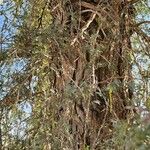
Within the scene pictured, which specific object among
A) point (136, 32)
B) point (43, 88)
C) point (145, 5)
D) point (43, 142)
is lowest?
point (43, 142)

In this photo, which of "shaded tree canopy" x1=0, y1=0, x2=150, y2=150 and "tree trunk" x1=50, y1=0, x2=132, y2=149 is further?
"tree trunk" x1=50, y1=0, x2=132, y2=149

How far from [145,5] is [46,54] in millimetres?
922

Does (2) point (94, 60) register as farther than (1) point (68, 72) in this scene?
No

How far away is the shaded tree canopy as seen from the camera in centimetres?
203

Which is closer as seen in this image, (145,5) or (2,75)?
(2,75)

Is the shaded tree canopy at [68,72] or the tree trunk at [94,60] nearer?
the shaded tree canopy at [68,72]

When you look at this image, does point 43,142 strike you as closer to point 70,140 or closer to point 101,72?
point 70,140

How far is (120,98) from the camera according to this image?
2.26m

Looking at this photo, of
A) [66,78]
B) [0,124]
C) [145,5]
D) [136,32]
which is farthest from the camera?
[145,5]

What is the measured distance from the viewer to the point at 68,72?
2.25m

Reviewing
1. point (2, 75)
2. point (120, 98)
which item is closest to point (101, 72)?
point (120, 98)

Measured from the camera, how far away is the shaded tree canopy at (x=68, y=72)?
203cm

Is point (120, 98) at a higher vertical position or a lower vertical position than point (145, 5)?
lower

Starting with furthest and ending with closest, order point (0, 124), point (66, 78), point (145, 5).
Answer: point (145, 5), point (66, 78), point (0, 124)
